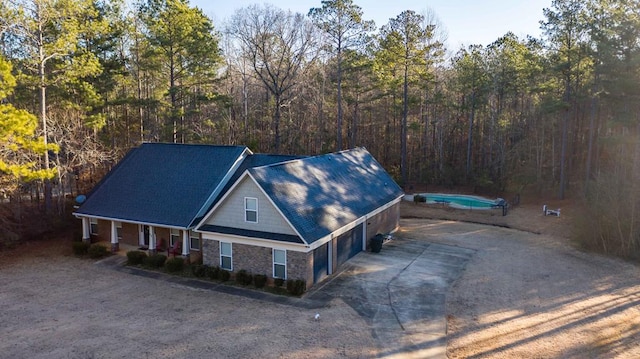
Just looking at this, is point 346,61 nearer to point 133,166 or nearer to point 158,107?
point 158,107

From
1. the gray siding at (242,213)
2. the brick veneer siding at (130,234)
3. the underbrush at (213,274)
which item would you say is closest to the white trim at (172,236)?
the underbrush at (213,274)

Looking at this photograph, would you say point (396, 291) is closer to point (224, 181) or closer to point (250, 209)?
point (250, 209)

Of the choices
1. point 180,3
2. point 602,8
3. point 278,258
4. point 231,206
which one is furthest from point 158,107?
point 602,8

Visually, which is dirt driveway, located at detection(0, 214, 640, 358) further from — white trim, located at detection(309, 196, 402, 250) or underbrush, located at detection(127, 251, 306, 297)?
white trim, located at detection(309, 196, 402, 250)

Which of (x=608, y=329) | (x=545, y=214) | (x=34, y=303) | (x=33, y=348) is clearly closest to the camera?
(x=33, y=348)

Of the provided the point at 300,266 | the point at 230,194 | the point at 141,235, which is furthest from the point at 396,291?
the point at 141,235
